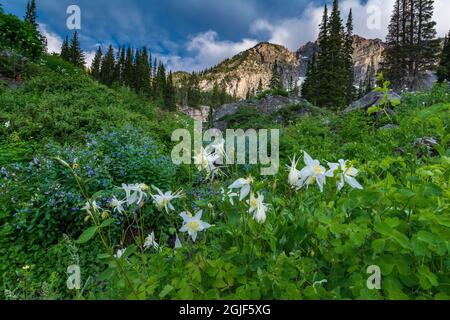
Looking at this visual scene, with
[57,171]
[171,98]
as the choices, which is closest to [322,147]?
[57,171]

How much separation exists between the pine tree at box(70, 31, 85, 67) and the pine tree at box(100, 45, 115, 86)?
4.87 meters

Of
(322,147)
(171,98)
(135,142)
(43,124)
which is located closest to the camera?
(135,142)

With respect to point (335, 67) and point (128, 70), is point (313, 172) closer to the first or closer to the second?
point (335, 67)

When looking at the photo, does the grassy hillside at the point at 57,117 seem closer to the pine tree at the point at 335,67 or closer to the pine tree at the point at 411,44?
the pine tree at the point at 335,67

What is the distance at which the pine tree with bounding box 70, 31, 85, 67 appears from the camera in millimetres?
53344

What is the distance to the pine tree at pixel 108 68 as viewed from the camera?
58719 millimetres

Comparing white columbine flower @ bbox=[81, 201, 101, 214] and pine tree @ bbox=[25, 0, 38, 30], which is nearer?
white columbine flower @ bbox=[81, 201, 101, 214]

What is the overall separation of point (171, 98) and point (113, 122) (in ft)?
196

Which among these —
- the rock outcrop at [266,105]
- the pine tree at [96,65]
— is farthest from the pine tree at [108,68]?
the rock outcrop at [266,105]

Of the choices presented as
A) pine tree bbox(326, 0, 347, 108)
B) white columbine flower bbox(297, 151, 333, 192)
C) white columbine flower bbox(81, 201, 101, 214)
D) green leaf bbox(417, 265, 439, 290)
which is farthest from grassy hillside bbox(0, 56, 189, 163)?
pine tree bbox(326, 0, 347, 108)

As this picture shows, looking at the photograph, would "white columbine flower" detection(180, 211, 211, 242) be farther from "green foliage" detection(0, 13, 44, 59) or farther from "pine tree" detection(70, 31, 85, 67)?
"pine tree" detection(70, 31, 85, 67)

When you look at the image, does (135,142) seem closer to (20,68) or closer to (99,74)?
(20,68)

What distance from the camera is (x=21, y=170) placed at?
4.84 metres

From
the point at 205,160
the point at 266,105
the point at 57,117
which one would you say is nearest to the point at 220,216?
the point at 205,160
